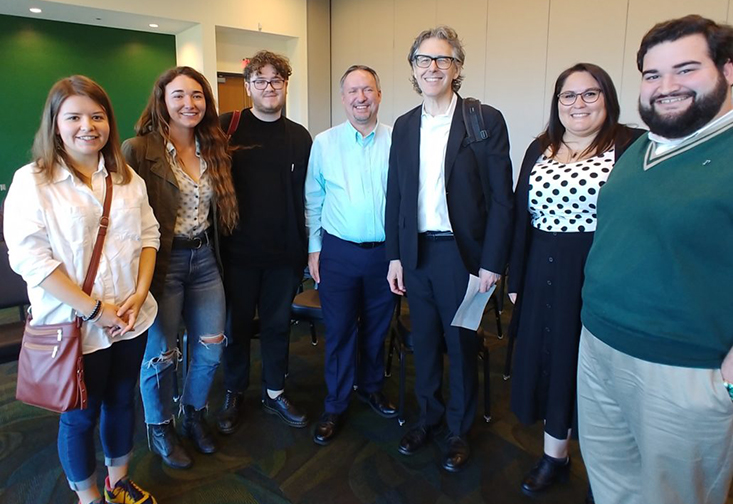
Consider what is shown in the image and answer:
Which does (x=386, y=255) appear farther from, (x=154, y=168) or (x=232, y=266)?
(x=154, y=168)

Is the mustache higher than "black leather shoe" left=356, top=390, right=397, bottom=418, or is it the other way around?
the mustache

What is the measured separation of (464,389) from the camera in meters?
2.08

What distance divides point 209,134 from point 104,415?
3.80 feet

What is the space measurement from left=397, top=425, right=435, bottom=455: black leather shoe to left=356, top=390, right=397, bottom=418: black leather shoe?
0.23m

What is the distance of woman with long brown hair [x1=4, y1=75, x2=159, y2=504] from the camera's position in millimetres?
1450

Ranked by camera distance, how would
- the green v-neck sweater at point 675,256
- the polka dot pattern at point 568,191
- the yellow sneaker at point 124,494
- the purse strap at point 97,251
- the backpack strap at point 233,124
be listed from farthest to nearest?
1. the backpack strap at point 233,124
2. the yellow sneaker at point 124,494
3. the polka dot pattern at point 568,191
4. the purse strap at point 97,251
5. the green v-neck sweater at point 675,256

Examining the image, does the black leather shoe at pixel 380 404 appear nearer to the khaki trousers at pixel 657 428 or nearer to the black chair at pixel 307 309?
the black chair at pixel 307 309

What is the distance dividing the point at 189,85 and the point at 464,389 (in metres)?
1.69

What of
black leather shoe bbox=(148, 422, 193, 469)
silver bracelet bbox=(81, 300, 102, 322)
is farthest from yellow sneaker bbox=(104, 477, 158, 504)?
silver bracelet bbox=(81, 300, 102, 322)


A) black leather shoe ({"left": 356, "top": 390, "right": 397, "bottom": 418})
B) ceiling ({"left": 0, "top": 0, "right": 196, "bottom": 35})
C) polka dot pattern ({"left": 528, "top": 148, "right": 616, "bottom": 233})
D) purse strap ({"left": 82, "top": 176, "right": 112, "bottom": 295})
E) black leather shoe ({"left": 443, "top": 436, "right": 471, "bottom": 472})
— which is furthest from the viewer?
ceiling ({"left": 0, "top": 0, "right": 196, "bottom": 35})

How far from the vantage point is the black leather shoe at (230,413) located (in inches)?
92.4

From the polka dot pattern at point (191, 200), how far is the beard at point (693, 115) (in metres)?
1.60

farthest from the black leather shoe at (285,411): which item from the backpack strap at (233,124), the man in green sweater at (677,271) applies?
the man in green sweater at (677,271)

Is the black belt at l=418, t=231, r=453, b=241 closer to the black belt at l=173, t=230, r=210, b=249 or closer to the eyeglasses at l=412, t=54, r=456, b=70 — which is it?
the eyeglasses at l=412, t=54, r=456, b=70
